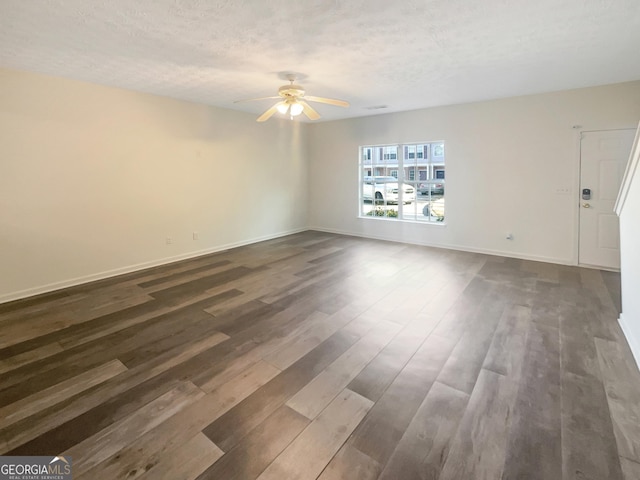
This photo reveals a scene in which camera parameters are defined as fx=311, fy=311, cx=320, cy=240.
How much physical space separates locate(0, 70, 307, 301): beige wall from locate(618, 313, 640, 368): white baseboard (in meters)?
5.63

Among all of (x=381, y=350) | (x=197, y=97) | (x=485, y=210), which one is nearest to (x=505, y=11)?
(x=381, y=350)

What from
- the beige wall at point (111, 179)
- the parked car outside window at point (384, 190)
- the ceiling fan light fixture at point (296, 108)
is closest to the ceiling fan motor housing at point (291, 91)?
the ceiling fan light fixture at point (296, 108)

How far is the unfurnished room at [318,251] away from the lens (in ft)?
5.66

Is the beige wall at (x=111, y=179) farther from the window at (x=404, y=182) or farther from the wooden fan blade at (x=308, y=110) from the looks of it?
the window at (x=404, y=182)

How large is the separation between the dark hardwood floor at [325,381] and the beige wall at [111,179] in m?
0.66

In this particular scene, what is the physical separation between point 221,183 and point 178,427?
468 centimetres

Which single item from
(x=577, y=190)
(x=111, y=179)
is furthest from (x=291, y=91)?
(x=577, y=190)

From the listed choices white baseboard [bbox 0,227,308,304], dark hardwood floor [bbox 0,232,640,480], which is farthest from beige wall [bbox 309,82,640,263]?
white baseboard [bbox 0,227,308,304]

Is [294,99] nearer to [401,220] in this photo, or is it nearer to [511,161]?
[401,220]

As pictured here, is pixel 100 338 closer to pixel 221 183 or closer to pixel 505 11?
pixel 221 183

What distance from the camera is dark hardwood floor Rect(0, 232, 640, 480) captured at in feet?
5.17

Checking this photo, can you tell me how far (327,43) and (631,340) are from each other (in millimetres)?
3616

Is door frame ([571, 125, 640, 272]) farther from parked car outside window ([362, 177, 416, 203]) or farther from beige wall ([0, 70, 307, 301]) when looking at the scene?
beige wall ([0, 70, 307, 301])

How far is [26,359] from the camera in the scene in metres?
2.47
